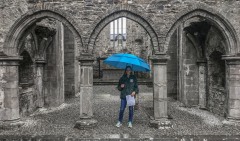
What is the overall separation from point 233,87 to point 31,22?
6.42 meters

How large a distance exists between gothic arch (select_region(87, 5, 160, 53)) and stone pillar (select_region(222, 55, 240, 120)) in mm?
2283

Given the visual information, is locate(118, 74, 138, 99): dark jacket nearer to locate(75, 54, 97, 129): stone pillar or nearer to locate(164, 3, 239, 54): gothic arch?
locate(75, 54, 97, 129): stone pillar

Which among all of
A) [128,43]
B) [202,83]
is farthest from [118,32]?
[202,83]

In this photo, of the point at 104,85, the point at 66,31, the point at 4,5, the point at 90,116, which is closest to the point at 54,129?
the point at 90,116

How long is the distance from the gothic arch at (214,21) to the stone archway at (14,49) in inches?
118

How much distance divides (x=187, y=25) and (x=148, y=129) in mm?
4916

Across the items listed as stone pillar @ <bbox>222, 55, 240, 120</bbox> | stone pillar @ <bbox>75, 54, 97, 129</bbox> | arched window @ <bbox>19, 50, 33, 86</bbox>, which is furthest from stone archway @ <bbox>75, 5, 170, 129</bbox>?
arched window @ <bbox>19, 50, 33, 86</bbox>

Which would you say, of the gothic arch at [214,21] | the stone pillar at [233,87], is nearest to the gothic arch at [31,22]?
the gothic arch at [214,21]

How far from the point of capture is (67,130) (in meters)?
6.62

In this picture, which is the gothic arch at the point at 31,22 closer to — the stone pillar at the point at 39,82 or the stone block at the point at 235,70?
the stone pillar at the point at 39,82

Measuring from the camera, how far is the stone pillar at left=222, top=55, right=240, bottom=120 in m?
6.97

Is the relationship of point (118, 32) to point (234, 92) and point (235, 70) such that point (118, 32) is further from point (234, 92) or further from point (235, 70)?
point (234, 92)

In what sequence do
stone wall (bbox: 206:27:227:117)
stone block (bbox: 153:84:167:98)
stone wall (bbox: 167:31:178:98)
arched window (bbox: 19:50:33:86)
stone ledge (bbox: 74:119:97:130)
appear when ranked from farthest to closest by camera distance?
stone wall (bbox: 167:31:178:98) → arched window (bbox: 19:50:33:86) → stone wall (bbox: 206:27:227:117) → stone block (bbox: 153:84:167:98) → stone ledge (bbox: 74:119:97:130)

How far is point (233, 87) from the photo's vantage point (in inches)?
278
